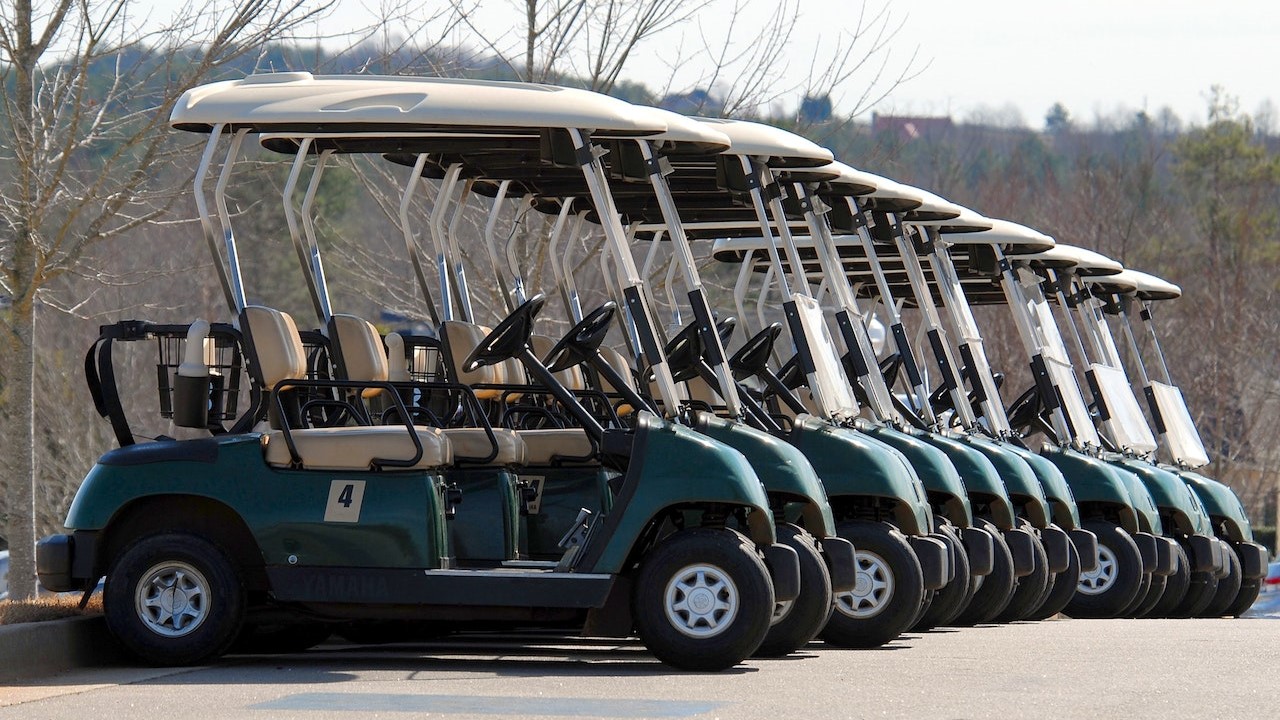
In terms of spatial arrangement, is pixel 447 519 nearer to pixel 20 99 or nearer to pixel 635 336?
pixel 635 336

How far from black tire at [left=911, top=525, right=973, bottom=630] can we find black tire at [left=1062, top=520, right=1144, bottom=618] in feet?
7.39

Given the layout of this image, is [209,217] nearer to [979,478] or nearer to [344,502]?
[344,502]

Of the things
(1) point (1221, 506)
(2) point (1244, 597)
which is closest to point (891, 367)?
(1) point (1221, 506)

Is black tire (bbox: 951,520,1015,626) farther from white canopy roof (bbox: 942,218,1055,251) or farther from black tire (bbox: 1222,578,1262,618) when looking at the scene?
black tire (bbox: 1222,578,1262,618)

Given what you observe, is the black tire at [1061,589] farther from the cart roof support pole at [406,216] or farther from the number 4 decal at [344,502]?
the number 4 decal at [344,502]

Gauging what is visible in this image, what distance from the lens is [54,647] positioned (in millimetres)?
8281

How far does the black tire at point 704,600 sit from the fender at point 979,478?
10.4 feet

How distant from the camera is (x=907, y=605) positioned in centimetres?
926

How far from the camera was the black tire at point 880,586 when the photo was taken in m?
9.27

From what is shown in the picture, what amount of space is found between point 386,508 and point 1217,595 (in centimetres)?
826

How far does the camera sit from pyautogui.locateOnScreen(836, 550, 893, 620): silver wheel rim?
9305 mm

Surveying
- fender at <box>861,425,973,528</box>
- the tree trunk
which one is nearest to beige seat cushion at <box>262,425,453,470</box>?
fender at <box>861,425,973,528</box>

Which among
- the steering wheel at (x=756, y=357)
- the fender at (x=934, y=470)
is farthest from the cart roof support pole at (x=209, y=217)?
the fender at (x=934, y=470)

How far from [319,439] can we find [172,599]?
0.92m
